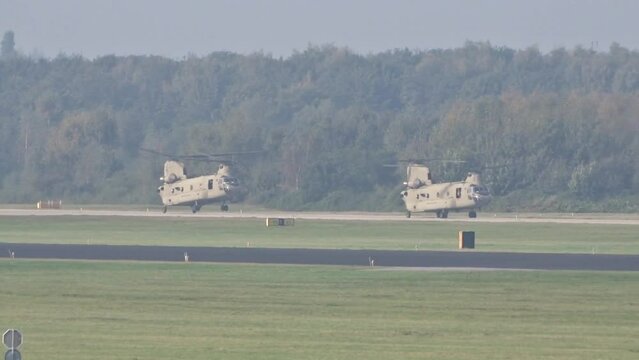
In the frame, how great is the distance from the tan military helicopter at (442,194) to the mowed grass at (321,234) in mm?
5332

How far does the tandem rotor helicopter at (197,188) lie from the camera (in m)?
102

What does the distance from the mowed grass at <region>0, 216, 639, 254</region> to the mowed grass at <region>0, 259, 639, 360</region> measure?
17227mm

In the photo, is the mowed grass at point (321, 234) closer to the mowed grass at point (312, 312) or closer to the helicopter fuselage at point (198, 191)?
the helicopter fuselage at point (198, 191)

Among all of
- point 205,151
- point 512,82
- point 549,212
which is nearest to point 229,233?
point 549,212

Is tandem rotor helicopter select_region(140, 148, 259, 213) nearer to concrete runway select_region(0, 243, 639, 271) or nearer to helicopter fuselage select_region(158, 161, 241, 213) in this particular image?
helicopter fuselage select_region(158, 161, 241, 213)

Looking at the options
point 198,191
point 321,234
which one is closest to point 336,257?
point 321,234

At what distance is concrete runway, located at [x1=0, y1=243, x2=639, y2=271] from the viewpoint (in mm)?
51219

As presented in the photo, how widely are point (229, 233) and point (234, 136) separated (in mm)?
56720

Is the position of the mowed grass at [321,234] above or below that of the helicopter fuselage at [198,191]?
below

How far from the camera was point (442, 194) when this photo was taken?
96.4 meters

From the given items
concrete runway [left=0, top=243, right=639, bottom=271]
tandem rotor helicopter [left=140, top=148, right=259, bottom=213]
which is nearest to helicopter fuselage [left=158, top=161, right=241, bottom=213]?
tandem rotor helicopter [left=140, top=148, right=259, bottom=213]

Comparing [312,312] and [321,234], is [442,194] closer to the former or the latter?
[321,234]

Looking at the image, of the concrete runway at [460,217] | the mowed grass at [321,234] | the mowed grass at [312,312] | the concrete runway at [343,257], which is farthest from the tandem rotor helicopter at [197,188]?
the mowed grass at [312,312]

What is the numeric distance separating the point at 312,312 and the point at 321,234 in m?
41.7
